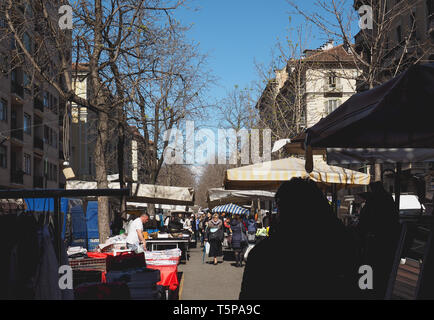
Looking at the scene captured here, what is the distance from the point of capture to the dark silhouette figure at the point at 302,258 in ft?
9.75

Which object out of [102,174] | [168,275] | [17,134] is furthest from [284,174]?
[17,134]

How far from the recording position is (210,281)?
1335 cm

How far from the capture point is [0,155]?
38.0 meters

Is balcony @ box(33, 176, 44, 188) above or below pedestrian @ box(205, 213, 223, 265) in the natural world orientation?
above

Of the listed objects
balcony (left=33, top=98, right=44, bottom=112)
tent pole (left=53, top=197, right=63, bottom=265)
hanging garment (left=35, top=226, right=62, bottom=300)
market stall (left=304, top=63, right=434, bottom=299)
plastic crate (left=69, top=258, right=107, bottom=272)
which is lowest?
plastic crate (left=69, top=258, right=107, bottom=272)

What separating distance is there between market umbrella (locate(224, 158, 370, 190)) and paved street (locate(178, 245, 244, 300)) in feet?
7.33

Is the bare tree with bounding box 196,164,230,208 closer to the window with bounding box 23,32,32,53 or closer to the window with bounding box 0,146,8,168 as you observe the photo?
the window with bounding box 0,146,8,168

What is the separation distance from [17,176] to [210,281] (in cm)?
3205

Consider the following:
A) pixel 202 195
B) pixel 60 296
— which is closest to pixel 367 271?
pixel 60 296

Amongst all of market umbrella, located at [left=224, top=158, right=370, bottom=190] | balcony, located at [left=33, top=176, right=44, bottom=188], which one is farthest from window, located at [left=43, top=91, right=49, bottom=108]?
market umbrella, located at [left=224, top=158, right=370, bottom=190]

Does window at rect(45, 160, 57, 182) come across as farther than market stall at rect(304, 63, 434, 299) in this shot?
Yes

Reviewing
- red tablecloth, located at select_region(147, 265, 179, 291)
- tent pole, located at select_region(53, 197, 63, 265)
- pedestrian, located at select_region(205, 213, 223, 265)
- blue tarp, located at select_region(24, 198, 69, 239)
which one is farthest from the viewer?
pedestrian, located at select_region(205, 213, 223, 265)

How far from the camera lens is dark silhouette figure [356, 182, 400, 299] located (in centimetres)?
438

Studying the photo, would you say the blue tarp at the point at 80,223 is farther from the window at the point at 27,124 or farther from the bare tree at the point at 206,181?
the bare tree at the point at 206,181
